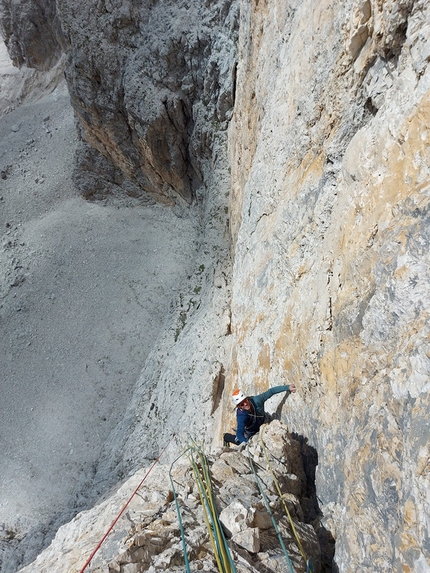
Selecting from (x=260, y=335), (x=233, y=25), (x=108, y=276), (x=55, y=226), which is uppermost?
(x=233, y=25)

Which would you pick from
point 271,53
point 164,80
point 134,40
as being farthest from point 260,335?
point 134,40

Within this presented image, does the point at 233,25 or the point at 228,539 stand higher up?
the point at 233,25

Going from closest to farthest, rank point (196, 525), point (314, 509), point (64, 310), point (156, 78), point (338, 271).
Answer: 1. point (196, 525)
2. point (338, 271)
3. point (314, 509)
4. point (156, 78)
5. point (64, 310)

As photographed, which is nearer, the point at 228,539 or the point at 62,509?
the point at 228,539

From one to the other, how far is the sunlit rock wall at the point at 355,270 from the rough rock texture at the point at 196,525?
0.53m

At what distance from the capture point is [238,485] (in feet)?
15.8

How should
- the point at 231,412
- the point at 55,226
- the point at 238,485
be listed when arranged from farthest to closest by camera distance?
the point at 55,226 → the point at 231,412 → the point at 238,485

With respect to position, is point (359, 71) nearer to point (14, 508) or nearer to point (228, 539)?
point (228, 539)

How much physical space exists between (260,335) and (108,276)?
17.1 metres

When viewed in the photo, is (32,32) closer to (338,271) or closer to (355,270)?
(338,271)

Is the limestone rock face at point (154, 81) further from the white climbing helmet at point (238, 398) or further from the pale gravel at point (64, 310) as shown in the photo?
the white climbing helmet at point (238, 398)

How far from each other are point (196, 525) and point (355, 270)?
364 cm

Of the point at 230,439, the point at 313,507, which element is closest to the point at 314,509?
the point at 313,507

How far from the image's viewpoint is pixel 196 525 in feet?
13.7
